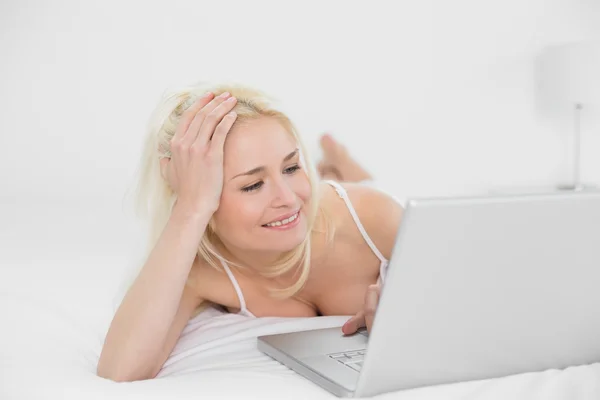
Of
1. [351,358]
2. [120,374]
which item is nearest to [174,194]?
[120,374]

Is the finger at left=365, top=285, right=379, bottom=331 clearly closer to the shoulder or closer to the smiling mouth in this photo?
the smiling mouth

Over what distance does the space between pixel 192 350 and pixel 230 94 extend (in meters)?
0.52

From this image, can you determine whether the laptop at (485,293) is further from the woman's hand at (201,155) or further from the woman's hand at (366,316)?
the woman's hand at (201,155)

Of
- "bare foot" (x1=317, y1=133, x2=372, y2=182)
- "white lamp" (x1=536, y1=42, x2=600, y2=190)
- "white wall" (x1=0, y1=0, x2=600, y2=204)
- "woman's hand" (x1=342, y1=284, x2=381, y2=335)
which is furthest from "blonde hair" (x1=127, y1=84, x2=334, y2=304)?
"white lamp" (x1=536, y1=42, x2=600, y2=190)

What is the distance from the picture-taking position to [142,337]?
138 cm

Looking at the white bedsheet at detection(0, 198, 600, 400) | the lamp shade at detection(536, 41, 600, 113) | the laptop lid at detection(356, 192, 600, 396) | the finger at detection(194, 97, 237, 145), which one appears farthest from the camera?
the lamp shade at detection(536, 41, 600, 113)

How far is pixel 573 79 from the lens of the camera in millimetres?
4285

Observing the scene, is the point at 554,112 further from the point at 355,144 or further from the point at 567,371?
the point at 567,371

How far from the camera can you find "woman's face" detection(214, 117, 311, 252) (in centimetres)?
150

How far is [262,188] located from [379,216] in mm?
406

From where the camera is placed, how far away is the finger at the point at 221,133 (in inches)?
57.5

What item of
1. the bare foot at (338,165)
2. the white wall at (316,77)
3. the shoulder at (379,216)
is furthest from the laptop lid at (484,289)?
the white wall at (316,77)

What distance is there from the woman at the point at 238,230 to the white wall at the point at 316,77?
178 centimetres

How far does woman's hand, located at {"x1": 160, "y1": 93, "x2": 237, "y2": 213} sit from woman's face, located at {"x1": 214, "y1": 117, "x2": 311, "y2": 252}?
4cm
